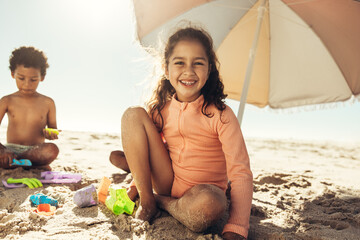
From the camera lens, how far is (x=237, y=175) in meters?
1.37

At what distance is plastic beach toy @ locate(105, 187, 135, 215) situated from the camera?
1522mm

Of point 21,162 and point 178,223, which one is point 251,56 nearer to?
point 178,223

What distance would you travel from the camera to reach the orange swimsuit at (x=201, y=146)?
141 centimetres

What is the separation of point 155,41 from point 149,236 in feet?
6.42

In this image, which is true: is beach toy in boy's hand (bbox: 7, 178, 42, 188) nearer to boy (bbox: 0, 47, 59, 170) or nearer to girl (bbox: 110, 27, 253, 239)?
boy (bbox: 0, 47, 59, 170)

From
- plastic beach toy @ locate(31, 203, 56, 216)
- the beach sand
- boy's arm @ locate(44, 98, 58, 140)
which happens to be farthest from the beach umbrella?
plastic beach toy @ locate(31, 203, 56, 216)

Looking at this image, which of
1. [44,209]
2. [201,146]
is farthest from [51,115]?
[201,146]

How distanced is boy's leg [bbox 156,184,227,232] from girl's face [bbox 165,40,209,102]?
63 centimetres

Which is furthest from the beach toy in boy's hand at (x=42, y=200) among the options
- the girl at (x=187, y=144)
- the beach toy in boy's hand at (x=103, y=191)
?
the girl at (x=187, y=144)

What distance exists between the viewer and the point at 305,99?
117 inches

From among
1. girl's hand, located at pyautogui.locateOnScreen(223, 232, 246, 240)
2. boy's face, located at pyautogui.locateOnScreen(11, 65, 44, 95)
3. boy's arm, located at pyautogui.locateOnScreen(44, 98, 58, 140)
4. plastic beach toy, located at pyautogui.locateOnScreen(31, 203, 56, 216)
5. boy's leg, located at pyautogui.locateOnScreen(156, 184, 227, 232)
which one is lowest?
plastic beach toy, located at pyautogui.locateOnScreen(31, 203, 56, 216)

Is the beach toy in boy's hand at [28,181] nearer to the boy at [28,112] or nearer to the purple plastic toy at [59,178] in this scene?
the purple plastic toy at [59,178]

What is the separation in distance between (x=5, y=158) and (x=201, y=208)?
77.4 inches

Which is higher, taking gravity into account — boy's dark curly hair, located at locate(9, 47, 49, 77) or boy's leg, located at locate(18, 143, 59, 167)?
boy's dark curly hair, located at locate(9, 47, 49, 77)
